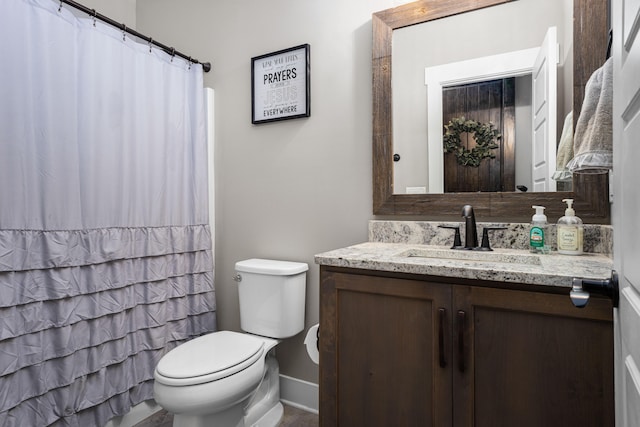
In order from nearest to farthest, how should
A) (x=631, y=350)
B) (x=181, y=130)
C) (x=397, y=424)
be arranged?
(x=631, y=350)
(x=397, y=424)
(x=181, y=130)

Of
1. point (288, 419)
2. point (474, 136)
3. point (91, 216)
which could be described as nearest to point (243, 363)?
point (288, 419)

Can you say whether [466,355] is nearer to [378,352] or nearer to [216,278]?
[378,352]

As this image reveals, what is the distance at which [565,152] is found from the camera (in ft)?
4.13

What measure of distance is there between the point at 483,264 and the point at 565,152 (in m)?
0.56

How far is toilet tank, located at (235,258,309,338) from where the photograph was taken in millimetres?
1777

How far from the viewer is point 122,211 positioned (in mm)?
1704

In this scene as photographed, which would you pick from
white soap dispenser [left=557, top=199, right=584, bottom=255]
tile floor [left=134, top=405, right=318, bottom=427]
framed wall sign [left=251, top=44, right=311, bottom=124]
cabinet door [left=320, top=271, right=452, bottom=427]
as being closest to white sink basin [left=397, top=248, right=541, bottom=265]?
white soap dispenser [left=557, top=199, right=584, bottom=255]

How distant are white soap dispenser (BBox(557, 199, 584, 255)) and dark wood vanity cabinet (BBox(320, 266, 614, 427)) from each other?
425 millimetres

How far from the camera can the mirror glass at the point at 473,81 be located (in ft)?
4.53

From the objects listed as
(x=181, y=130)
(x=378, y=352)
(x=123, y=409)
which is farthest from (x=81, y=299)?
(x=378, y=352)

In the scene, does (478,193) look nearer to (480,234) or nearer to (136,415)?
(480,234)

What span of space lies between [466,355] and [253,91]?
1.72 metres

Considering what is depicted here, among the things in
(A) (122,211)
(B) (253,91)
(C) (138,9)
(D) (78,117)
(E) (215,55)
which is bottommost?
(A) (122,211)

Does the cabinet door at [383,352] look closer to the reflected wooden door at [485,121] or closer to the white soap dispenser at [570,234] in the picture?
the white soap dispenser at [570,234]
